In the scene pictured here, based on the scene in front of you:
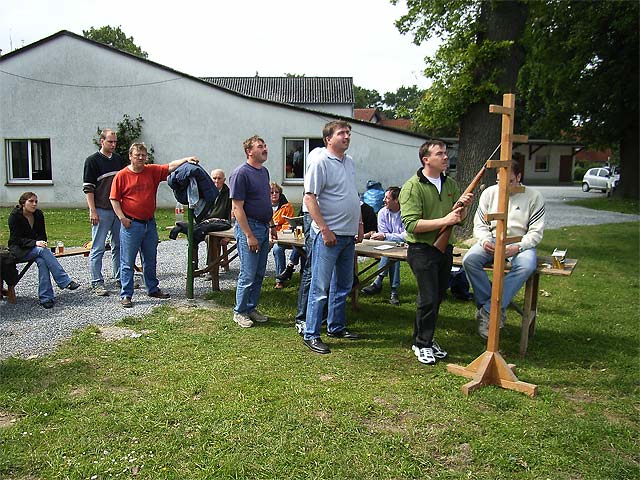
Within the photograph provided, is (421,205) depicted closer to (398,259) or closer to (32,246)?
(398,259)

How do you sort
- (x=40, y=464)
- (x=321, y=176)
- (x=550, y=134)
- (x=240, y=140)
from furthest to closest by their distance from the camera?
(x=550, y=134) → (x=240, y=140) → (x=321, y=176) → (x=40, y=464)

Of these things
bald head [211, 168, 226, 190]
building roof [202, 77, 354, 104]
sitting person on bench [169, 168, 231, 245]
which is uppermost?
building roof [202, 77, 354, 104]

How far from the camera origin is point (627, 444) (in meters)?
3.47

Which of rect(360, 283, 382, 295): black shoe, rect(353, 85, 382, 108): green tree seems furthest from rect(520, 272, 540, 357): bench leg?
rect(353, 85, 382, 108): green tree

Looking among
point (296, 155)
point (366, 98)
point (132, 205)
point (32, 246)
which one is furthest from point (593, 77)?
point (366, 98)

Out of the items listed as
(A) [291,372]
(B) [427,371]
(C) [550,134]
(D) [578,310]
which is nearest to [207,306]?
(A) [291,372]

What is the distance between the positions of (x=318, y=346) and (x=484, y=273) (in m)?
1.63

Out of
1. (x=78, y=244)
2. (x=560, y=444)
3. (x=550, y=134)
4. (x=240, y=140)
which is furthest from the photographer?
(x=550, y=134)

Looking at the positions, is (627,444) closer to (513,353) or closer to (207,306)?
(513,353)

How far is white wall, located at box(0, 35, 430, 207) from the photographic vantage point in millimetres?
18875

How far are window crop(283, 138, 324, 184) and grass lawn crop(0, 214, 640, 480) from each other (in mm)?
13796

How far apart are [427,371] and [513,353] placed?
101cm

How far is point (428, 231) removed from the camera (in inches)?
186

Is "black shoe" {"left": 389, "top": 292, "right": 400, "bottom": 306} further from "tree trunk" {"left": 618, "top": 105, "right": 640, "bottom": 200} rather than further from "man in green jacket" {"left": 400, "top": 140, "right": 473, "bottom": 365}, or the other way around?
"tree trunk" {"left": 618, "top": 105, "right": 640, "bottom": 200}
